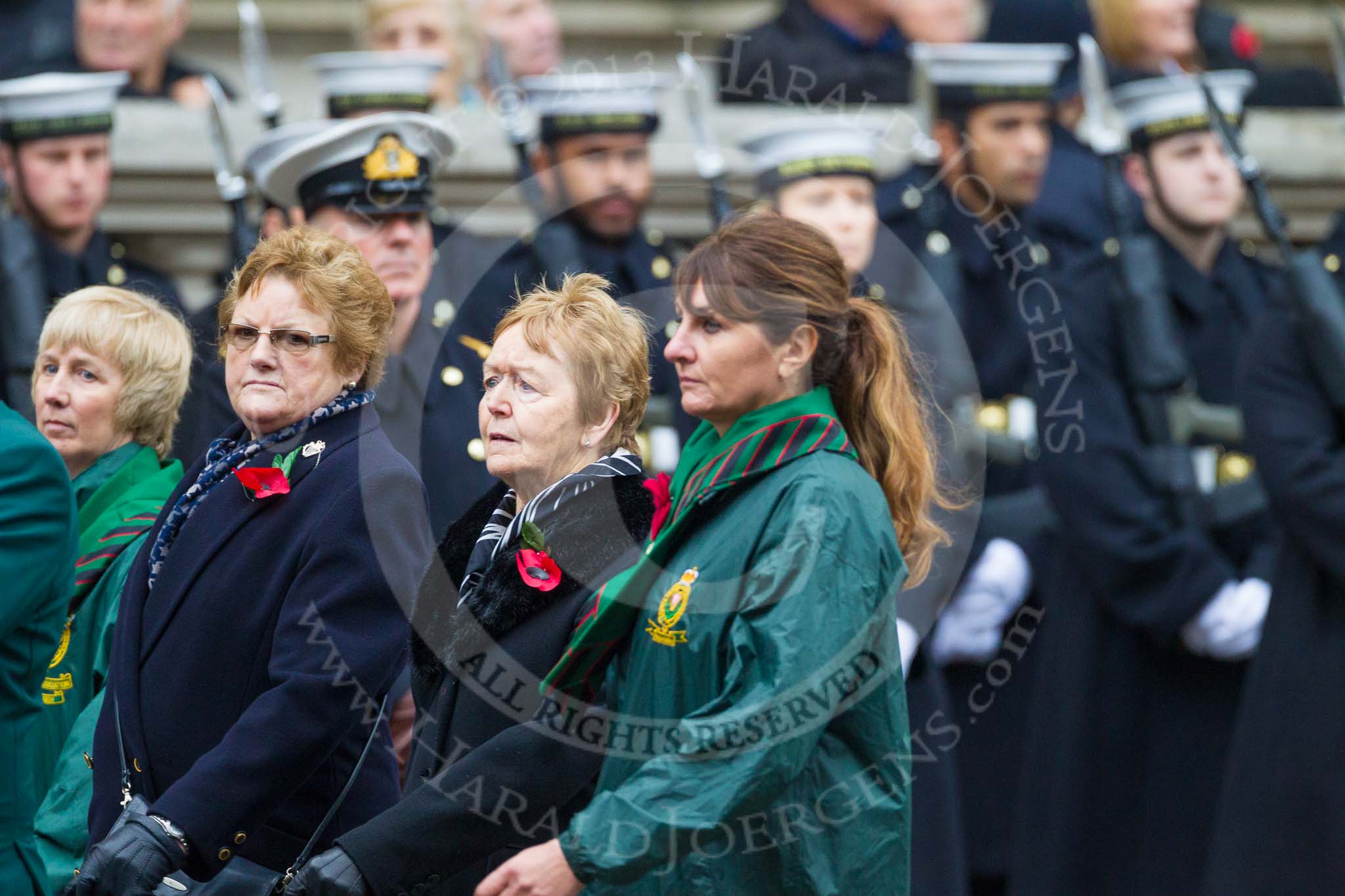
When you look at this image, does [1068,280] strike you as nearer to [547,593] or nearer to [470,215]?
[470,215]

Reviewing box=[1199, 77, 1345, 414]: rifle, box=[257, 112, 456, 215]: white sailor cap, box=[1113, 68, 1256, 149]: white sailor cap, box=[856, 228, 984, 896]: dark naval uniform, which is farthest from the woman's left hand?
box=[1113, 68, 1256, 149]: white sailor cap

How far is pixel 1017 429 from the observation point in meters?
7.09

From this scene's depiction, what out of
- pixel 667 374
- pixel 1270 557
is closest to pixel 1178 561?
pixel 1270 557

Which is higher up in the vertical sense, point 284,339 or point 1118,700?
point 284,339

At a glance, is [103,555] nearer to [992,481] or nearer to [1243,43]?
[992,481]

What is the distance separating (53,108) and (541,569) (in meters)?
3.05

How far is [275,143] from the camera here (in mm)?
5781

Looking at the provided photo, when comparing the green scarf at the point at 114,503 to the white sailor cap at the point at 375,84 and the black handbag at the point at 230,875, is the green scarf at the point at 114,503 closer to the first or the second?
the black handbag at the point at 230,875

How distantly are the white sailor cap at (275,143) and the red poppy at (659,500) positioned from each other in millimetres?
2067

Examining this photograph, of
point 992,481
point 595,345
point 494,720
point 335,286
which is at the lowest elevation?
point 494,720

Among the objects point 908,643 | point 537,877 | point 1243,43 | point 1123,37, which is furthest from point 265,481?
point 1243,43

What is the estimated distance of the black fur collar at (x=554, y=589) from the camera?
147 inches

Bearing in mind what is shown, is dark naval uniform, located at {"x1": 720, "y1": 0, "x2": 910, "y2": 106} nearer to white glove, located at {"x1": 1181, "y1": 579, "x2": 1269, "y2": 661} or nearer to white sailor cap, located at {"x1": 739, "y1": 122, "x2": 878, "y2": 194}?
white sailor cap, located at {"x1": 739, "y1": 122, "x2": 878, "y2": 194}

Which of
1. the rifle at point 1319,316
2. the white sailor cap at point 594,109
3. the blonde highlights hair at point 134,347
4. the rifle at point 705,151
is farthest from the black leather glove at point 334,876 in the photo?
the white sailor cap at point 594,109
